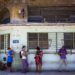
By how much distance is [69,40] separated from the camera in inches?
1287

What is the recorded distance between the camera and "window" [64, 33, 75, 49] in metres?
32.6

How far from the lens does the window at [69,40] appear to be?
107 feet

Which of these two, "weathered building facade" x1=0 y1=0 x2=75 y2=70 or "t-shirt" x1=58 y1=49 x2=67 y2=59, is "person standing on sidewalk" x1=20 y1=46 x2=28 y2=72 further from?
"t-shirt" x1=58 y1=49 x2=67 y2=59

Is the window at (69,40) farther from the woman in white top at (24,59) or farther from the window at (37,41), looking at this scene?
the woman in white top at (24,59)

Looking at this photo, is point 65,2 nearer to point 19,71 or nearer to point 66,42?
point 66,42

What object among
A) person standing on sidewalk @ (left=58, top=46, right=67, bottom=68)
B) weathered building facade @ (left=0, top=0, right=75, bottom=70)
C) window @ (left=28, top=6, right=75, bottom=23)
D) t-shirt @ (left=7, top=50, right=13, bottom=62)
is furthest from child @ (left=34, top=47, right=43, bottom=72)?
window @ (left=28, top=6, right=75, bottom=23)

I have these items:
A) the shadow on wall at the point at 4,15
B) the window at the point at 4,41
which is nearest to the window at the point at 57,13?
the shadow on wall at the point at 4,15

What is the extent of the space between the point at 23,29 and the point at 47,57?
273 cm

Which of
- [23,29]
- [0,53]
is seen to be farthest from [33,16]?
[0,53]

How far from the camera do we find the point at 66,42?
3259 centimetres

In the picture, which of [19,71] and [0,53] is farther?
[0,53]

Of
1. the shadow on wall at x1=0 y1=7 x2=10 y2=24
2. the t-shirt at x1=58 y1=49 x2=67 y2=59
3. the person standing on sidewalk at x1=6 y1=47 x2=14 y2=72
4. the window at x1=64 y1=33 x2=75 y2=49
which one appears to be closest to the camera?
the person standing on sidewalk at x1=6 y1=47 x2=14 y2=72

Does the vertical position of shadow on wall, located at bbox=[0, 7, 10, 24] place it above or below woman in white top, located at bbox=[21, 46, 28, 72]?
above

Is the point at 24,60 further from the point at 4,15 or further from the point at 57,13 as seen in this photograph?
the point at 4,15
